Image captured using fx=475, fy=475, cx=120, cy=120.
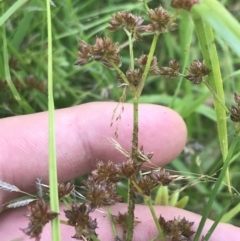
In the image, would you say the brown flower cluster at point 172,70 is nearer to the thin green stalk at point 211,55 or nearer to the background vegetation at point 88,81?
the thin green stalk at point 211,55

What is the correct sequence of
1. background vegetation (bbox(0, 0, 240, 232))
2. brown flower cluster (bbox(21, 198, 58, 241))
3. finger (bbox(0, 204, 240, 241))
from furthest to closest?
background vegetation (bbox(0, 0, 240, 232)) → finger (bbox(0, 204, 240, 241)) → brown flower cluster (bbox(21, 198, 58, 241))

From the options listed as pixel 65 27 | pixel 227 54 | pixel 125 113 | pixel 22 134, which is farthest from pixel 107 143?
pixel 227 54

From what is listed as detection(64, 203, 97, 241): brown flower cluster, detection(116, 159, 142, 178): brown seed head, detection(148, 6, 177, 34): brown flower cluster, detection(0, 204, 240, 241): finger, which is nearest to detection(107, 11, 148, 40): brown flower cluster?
detection(148, 6, 177, 34): brown flower cluster

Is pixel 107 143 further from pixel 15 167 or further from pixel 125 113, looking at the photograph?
pixel 15 167

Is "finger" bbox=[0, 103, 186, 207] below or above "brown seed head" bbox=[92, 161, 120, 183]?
above

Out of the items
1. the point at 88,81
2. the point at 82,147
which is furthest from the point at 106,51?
the point at 88,81

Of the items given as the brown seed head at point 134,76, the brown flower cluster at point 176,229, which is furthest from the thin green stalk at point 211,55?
the brown flower cluster at point 176,229

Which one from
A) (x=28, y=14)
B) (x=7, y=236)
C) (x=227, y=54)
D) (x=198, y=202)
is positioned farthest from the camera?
(x=227, y=54)

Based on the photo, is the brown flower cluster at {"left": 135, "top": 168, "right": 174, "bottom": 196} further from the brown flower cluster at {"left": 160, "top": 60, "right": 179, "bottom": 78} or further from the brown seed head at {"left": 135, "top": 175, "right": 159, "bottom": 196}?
the brown flower cluster at {"left": 160, "top": 60, "right": 179, "bottom": 78}
